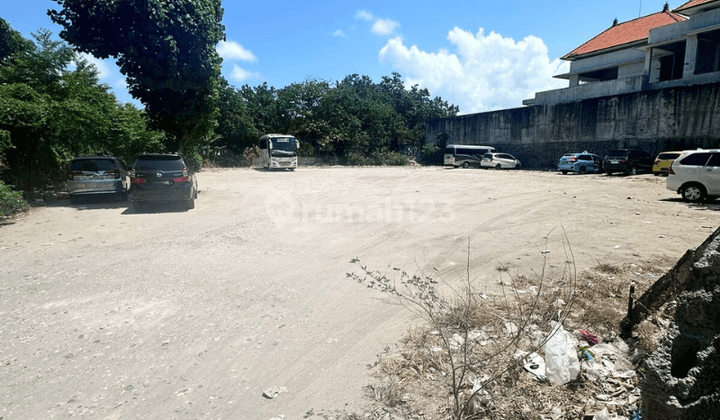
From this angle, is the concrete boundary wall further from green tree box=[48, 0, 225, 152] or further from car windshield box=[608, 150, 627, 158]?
green tree box=[48, 0, 225, 152]

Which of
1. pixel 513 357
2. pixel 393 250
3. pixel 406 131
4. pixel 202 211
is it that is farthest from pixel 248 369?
pixel 406 131

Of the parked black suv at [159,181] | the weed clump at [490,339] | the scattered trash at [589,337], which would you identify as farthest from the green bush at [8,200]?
the scattered trash at [589,337]

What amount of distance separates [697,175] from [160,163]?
53.3 ft

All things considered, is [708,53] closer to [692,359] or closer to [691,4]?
[691,4]

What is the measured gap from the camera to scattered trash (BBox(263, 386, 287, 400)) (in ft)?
9.89

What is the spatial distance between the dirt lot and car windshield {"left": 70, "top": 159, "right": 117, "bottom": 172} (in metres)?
1.20

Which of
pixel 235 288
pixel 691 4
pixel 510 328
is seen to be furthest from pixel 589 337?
pixel 691 4

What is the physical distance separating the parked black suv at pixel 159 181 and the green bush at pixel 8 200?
2.52 m

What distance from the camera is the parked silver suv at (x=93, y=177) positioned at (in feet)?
40.3

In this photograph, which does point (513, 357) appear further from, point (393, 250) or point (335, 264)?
point (393, 250)

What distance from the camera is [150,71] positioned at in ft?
46.0

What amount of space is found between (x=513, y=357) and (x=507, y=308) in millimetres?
1084

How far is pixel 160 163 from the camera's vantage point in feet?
37.4

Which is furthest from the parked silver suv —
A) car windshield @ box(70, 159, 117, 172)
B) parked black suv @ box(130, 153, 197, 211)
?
parked black suv @ box(130, 153, 197, 211)
